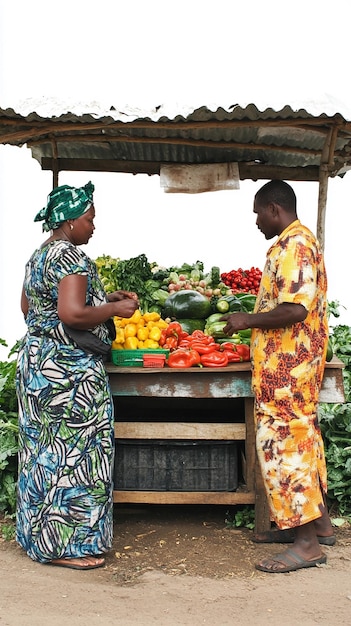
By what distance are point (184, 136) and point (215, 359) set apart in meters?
1.83

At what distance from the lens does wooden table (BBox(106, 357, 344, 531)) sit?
16.9 feet

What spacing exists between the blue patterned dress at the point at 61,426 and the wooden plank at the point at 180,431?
50cm

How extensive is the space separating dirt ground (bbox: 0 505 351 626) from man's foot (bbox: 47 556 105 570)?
0.14 feet

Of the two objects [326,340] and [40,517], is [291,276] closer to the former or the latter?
[326,340]

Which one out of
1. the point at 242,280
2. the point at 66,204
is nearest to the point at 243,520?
the point at 66,204

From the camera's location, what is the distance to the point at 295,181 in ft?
23.7

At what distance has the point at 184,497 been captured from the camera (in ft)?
17.4

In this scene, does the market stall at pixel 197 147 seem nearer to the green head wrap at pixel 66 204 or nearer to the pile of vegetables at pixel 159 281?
the green head wrap at pixel 66 204

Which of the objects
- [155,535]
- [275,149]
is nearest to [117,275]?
[275,149]

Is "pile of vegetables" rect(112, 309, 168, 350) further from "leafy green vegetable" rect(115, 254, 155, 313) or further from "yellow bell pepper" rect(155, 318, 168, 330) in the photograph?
"leafy green vegetable" rect(115, 254, 155, 313)

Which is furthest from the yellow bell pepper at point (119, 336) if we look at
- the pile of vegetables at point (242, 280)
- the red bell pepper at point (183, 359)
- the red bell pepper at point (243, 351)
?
the pile of vegetables at point (242, 280)

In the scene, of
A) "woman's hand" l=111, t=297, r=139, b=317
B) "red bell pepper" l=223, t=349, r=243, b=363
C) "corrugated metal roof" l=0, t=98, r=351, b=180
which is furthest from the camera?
"red bell pepper" l=223, t=349, r=243, b=363

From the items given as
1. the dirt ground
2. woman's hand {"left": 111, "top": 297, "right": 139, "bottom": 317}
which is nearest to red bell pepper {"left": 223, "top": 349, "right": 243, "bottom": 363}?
woman's hand {"left": 111, "top": 297, "right": 139, "bottom": 317}

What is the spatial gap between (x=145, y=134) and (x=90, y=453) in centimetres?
256
